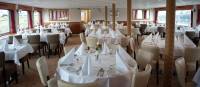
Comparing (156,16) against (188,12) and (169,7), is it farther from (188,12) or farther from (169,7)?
(169,7)

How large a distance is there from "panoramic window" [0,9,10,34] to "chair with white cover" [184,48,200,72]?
7781mm

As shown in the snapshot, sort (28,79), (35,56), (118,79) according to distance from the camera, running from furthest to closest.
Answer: (35,56) → (28,79) → (118,79)

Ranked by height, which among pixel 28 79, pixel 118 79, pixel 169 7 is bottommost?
pixel 28 79

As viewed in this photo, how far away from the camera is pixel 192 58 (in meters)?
5.10

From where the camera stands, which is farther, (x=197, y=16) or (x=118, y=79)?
(x=197, y=16)

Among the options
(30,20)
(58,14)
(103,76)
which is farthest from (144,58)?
(58,14)

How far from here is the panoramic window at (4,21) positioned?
1015 centimetres

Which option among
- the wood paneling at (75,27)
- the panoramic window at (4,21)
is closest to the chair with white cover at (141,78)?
the panoramic window at (4,21)

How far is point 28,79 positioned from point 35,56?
3199mm

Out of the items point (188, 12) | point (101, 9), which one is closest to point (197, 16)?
point (188, 12)

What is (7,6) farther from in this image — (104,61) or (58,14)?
(58,14)

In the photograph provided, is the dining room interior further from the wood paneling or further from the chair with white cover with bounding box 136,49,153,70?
the wood paneling

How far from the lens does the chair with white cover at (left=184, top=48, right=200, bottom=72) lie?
500cm

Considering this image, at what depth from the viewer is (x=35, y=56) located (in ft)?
29.6
